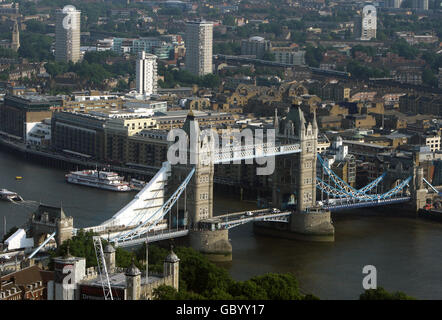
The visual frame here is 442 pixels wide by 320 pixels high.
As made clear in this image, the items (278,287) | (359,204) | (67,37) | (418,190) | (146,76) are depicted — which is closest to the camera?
(278,287)

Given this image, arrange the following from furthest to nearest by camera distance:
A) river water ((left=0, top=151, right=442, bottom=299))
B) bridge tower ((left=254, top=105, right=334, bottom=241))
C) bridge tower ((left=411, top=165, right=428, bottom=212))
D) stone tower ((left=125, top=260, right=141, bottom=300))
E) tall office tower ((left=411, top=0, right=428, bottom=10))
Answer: tall office tower ((left=411, top=0, right=428, bottom=10)) → bridge tower ((left=411, top=165, right=428, bottom=212)) → bridge tower ((left=254, top=105, right=334, bottom=241)) → river water ((left=0, top=151, right=442, bottom=299)) → stone tower ((left=125, top=260, right=141, bottom=300))

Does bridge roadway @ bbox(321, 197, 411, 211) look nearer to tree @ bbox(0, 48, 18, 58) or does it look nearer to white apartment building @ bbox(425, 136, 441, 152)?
white apartment building @ bbox(425, 136, 441, 152)

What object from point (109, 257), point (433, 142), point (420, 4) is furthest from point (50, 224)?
point (420, 4)

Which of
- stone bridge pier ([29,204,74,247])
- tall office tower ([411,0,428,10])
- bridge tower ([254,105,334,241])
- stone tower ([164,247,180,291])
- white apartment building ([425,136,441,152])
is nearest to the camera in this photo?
stone tower ([164,247,180,291])

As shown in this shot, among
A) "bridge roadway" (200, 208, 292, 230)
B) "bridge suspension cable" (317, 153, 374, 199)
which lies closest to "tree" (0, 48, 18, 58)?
"bridge suspension cable" (317, 153, 374, 199)

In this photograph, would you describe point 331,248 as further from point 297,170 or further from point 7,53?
point 7,53

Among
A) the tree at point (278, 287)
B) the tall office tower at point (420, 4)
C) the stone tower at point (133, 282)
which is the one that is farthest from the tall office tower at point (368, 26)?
the stone tower at point (133, 282)
